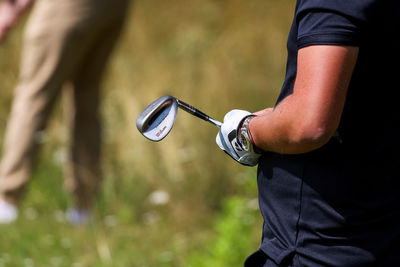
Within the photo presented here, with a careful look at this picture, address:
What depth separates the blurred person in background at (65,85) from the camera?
4094 millimetres

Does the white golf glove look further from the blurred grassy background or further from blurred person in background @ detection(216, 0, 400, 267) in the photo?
the blurred grassy background

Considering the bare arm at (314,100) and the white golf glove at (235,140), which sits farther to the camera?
the white golf glove at (235,140)

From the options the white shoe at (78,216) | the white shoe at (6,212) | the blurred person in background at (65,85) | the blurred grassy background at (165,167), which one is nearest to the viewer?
the blurred grassy background at (165,167)

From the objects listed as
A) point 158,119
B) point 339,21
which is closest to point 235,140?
point 158,119

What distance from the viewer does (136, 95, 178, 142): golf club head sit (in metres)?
1.75

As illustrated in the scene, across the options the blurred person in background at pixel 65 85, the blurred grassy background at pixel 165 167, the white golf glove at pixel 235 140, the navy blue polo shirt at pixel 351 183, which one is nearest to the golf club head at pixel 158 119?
the white golf glove at pixel 235 140

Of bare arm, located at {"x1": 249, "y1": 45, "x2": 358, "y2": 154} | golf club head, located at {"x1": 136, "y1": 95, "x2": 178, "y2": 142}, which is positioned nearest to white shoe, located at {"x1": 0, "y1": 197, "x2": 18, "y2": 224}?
golf club head, located at {"x1": 136, "y1": 95, "x2": 178, "y2": 142}

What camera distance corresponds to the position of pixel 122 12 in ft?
14.1

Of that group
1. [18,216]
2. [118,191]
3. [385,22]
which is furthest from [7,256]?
[385,22]

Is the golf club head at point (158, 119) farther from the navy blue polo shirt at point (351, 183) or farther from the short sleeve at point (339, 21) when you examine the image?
the short sleeve at point (339, 21)

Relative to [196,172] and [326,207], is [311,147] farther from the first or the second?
[196,172]

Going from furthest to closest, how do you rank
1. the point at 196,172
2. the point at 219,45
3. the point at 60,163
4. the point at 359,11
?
1. the point at 219,45
2. the point at 60,163
3. the point at 196,172
4. the point at 359,11

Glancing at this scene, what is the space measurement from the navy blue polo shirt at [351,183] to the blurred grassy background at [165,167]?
1605 mm

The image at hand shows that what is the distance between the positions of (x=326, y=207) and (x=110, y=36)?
3.04 m
